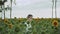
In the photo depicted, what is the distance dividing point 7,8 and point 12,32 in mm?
25050

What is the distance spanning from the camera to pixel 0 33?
1347cm

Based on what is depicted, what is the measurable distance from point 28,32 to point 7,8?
27723 millimetres

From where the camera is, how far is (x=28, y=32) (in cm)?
951

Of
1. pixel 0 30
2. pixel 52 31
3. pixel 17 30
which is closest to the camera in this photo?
pixel 17 30

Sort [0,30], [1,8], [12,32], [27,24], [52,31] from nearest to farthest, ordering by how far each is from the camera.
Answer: [27,24] < [12,32] < [0,30] < [52,31] < [1,8]

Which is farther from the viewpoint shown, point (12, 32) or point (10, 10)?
point (10, 10)

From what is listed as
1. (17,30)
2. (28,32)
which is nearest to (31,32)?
(28,32)

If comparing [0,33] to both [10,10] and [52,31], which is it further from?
[10,10]

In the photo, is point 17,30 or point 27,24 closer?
point 27,24

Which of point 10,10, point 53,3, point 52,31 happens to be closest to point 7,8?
point 10,10

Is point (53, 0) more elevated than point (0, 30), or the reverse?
point (53, 0)

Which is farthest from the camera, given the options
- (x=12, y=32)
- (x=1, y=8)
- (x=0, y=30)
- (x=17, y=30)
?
(x=1, y=8)

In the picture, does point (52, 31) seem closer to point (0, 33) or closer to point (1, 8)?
point (0, 33)

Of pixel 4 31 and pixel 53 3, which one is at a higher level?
pixel 53 3
